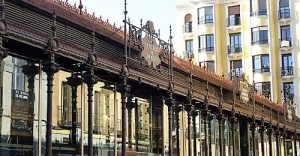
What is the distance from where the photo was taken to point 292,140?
31969 millimetres

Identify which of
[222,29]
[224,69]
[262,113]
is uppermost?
[222,29]

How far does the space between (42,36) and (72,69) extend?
1.87 meters

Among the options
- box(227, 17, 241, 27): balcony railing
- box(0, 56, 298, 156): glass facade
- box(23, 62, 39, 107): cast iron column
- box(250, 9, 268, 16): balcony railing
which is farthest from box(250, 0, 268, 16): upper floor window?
box(23, 62, 39, 107): cast iron column

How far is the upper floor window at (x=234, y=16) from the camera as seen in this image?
199 feet

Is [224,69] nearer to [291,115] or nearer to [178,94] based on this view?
[291,115]

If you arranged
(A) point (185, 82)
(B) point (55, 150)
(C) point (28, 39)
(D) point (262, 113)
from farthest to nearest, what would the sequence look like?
(D) point (262, 113), (A) point (185, 82), (B) point (55, 150), (C) point (28, 39)

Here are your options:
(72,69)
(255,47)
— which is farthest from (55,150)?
(255,47)

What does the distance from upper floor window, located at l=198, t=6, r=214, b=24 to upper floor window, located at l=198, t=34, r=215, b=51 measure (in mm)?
1600

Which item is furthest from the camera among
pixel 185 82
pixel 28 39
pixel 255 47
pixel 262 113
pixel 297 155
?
pixel 255 47

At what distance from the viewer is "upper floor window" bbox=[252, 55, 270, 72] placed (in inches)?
2287

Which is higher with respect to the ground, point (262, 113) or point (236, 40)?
point (236, 40)

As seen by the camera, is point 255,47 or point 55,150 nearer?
point 55,150

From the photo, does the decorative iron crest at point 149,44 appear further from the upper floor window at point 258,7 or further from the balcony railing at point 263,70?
the upper floor window at point 258,7

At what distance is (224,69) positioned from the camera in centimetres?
6016
